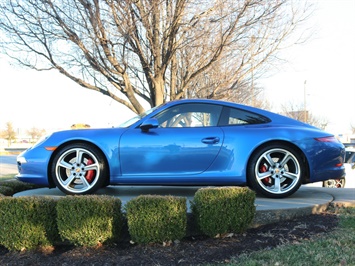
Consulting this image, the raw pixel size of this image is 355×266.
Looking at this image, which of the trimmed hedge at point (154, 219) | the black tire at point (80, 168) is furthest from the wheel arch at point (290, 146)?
the black tire at point (80, 168)

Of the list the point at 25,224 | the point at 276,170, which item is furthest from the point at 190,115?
the point at 25,224

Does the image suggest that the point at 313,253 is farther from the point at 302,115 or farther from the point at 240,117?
the point at 302,115

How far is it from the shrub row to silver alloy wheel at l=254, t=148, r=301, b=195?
101 centimetres

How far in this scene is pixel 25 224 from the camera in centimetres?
330

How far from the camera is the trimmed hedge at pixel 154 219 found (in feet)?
10.6

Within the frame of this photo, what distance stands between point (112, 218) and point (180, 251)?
2.31 feet

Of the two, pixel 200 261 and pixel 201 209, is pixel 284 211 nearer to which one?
pixel 201 209

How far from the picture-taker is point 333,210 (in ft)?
13.9

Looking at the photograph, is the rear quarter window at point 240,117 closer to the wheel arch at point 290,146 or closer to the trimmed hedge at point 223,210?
the wheel arch at point 290,146

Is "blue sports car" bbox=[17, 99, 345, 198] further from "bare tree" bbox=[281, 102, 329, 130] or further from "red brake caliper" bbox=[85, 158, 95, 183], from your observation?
"bare tree" bbox=[281, 102, 329, 130]

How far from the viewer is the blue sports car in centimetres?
430

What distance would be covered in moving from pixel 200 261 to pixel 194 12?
689 cm

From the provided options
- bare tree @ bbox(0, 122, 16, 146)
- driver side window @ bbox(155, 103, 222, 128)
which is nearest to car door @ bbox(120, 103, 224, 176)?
driver side window @ bbox(155, 103, 222, 128)

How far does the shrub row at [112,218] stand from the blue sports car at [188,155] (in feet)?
2.88
